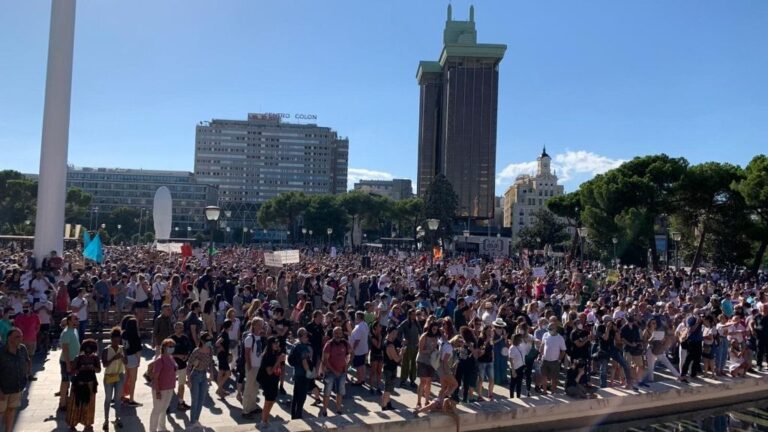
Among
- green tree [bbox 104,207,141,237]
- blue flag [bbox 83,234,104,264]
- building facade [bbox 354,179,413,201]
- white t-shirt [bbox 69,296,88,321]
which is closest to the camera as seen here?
white t-shirt [bbox 69,296,88,321]

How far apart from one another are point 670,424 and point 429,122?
441 ft

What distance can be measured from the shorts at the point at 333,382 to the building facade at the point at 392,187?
570 ft

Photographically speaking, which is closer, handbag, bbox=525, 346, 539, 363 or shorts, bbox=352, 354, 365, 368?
shorts, bbox=352, 354, 365, 368

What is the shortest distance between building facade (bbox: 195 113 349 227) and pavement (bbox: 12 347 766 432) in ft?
460

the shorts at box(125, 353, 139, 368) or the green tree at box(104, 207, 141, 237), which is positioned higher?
the green tree at box(104, 207, 141, 237)

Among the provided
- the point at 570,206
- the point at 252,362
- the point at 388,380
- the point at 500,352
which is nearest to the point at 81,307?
the point at 252,362

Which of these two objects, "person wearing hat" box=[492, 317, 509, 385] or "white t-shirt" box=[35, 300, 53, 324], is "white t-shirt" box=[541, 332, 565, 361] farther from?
"white t-shirt" box=[35, 300, 53, 324]

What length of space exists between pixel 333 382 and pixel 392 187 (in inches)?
7198

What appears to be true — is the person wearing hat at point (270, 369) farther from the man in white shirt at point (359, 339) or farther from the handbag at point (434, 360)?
the handbag at point (434, 360)

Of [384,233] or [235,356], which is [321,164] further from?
[235,356]

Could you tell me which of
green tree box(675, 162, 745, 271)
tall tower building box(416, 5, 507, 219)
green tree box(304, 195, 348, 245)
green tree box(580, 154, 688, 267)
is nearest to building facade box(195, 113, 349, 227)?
tall tower building box(416, 5, 507, 219)

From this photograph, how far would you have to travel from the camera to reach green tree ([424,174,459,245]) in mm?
89625

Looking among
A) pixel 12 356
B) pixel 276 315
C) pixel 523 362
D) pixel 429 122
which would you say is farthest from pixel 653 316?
pixel 429 122

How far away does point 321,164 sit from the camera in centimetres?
15238
